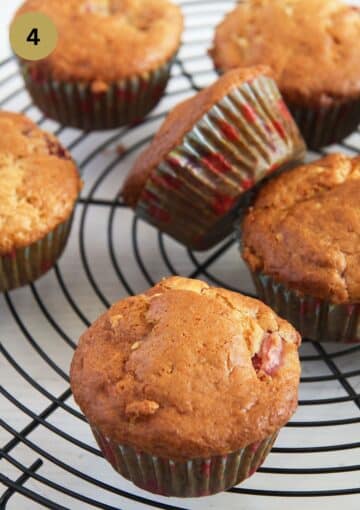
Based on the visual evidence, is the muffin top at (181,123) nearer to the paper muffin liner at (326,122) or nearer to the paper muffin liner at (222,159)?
the paper muffin liner at (222,159)

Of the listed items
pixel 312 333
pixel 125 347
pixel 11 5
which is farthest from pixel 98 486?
pixel 11 5

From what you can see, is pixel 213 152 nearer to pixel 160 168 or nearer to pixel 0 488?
pixel 160 168

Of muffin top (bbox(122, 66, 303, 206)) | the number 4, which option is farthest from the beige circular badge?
muffin top (bbox(122, 66, 303, 206))

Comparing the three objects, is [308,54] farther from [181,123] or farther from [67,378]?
[67,378]

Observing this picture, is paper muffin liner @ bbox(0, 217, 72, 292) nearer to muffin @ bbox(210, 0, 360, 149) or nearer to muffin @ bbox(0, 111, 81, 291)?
muffin @ bbox(0, 111, 81, 291)

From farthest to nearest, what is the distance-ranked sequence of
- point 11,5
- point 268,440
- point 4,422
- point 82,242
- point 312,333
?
point 11,5, point 82,242, point 312,333, point 4,422, point 268,440
